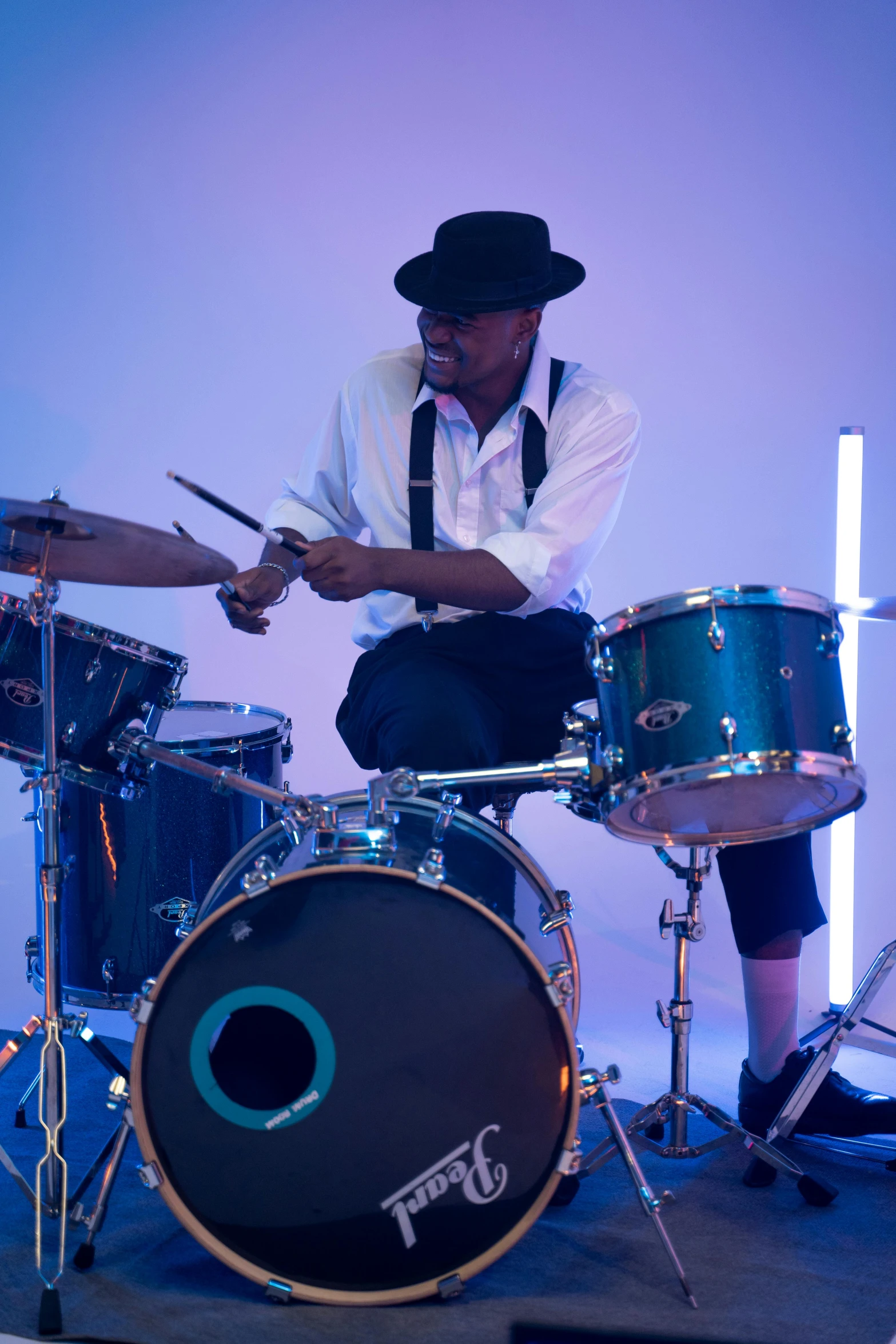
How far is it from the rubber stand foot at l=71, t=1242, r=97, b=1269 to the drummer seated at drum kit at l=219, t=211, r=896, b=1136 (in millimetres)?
898

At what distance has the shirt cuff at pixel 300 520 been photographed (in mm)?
2689

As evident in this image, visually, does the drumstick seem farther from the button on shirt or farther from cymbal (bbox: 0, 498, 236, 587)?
the button on shirt

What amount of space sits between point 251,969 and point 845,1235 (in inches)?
42.1

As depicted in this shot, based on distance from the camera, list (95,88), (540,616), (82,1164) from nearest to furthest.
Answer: (82,1164) < (540,616) < (95,88)

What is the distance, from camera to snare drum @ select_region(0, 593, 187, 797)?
2.00 meters

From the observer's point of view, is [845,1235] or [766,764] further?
[845,1235]

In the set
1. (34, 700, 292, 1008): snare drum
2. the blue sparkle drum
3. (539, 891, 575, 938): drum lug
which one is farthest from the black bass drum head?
(34, 700, 292, 1008): snare drum

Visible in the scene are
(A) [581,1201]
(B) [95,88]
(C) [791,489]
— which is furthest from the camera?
(B) [95,88]

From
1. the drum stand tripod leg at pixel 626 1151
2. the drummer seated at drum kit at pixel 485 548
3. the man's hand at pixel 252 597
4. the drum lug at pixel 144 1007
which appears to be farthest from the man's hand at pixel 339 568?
the drum stand tripod leg at pixel 626 1151

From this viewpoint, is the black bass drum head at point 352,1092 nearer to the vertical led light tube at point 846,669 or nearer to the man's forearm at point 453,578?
the man's forearm at point 453,578

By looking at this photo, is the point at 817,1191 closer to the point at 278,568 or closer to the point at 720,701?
the point at 720,701

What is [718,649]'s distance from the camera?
1.75 metres

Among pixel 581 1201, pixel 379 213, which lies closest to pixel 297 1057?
pixel 581 1201

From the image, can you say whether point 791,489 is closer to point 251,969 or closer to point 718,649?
point 718,649
